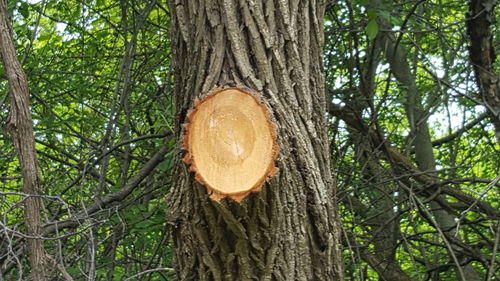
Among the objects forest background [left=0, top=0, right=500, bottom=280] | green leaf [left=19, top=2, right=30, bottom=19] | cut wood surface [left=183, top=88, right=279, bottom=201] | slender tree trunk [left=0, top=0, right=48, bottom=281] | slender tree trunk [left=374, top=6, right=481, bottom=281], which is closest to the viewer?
cut wood surface [left=183, top=88, right=279, bottom=201]

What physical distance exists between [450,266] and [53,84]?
2953mm

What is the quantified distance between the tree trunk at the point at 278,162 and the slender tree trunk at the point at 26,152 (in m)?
0.75

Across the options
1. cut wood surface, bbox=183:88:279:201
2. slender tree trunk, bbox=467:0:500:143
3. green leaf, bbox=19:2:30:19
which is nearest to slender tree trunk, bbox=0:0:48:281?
cut wood surface, bbox=183:88:279:201

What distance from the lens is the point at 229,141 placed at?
6.25 ft

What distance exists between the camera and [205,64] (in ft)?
6.73

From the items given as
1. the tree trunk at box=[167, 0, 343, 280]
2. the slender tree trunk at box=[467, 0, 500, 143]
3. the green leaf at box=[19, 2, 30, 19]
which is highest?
the green leaf at box=[19, 2, 30, 19]

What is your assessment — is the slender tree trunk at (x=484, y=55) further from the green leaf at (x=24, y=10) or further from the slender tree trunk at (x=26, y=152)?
the green leaf at (x=24, y=10)

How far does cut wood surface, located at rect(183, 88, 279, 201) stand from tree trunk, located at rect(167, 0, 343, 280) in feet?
0.14

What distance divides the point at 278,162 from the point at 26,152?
1197mm

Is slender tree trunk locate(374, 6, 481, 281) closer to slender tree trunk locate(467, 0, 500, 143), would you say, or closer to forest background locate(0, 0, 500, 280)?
forest background locate(0, 0, 500, 280)

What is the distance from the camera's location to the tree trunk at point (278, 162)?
6.30 feet

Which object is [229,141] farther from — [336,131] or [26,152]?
[336,131]

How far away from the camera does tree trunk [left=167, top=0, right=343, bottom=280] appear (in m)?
1.92

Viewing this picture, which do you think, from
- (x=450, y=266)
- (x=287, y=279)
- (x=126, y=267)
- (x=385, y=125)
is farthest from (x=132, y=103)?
(x=287, y=279)
